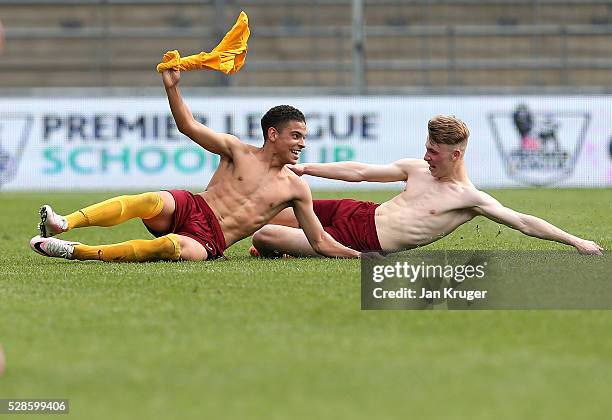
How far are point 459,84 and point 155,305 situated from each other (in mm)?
18150

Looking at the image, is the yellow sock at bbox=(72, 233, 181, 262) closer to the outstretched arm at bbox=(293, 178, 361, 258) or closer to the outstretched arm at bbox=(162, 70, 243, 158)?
the outstretched arm at bbox=(162, 70, 243, 158)

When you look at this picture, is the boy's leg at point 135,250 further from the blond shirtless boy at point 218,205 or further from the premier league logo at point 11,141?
the premier league logo at point 11,141

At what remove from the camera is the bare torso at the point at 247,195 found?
28.8 feet

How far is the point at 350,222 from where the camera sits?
9078 millimetres

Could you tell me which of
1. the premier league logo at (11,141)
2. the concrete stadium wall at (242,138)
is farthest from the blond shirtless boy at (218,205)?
the premier league logo at (11,141)

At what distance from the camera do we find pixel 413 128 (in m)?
20.2


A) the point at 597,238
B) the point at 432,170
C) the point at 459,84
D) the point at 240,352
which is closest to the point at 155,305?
the point at 240,352

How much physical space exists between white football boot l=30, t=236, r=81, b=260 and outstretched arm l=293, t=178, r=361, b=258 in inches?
62.6

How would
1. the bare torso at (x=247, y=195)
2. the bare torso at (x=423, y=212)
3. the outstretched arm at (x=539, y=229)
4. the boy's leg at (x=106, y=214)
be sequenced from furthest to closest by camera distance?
the bare torso at (x=247, y=195) → the bare torso at (x=423, y=212) → the boy's leg at (x=106, y=214) → the outstretched arm at (x=539, y=229)

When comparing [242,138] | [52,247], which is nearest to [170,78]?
[52,247]

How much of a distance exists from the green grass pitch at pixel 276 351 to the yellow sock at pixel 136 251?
65 cm

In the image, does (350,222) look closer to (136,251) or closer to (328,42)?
(136,251)

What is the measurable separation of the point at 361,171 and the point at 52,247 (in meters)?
2.26

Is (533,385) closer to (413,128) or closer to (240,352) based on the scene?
(240,352)
